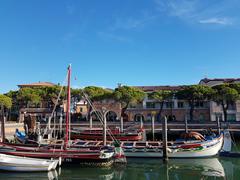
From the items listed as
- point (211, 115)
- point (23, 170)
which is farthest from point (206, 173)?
point (211, 115)

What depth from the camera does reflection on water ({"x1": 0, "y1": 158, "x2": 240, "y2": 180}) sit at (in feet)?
66.5

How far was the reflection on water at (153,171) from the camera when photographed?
20281 mm

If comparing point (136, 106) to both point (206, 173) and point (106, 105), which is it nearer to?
point (106, 105)

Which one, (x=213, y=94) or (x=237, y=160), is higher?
(x=213, y=94)

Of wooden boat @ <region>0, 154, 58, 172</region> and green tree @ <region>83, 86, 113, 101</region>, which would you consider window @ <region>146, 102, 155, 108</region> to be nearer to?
green tree @ <region>83, 86, 113, 101</region>

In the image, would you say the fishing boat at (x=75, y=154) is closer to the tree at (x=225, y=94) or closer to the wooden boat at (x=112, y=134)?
the wooden boat at (x=112, y=134)

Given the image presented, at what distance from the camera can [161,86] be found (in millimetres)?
77500

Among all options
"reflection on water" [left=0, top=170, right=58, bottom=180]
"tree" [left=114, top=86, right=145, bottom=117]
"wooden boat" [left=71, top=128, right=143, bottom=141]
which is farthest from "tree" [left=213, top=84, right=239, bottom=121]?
"reflection on water" [left=0, top=170, right=58, bottom=180]

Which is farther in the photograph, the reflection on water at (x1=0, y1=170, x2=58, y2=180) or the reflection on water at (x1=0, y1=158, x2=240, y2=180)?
the reflection on water at (x1=0, y1=158, x2=240, y2=180)

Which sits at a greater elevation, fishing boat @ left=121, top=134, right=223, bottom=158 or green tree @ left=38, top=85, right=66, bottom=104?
green tree @ left=38, top=85, right=66, bottom=104

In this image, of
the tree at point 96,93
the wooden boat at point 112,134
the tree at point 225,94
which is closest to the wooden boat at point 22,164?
the wooden boat at point 112,134

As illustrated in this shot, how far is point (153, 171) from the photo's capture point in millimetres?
22188

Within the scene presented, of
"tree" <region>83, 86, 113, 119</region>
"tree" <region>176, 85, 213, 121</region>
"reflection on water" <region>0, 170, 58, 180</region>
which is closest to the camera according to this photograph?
"reflection on water" <region>0, 170, 58, 180</region>

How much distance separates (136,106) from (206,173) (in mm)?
49725
